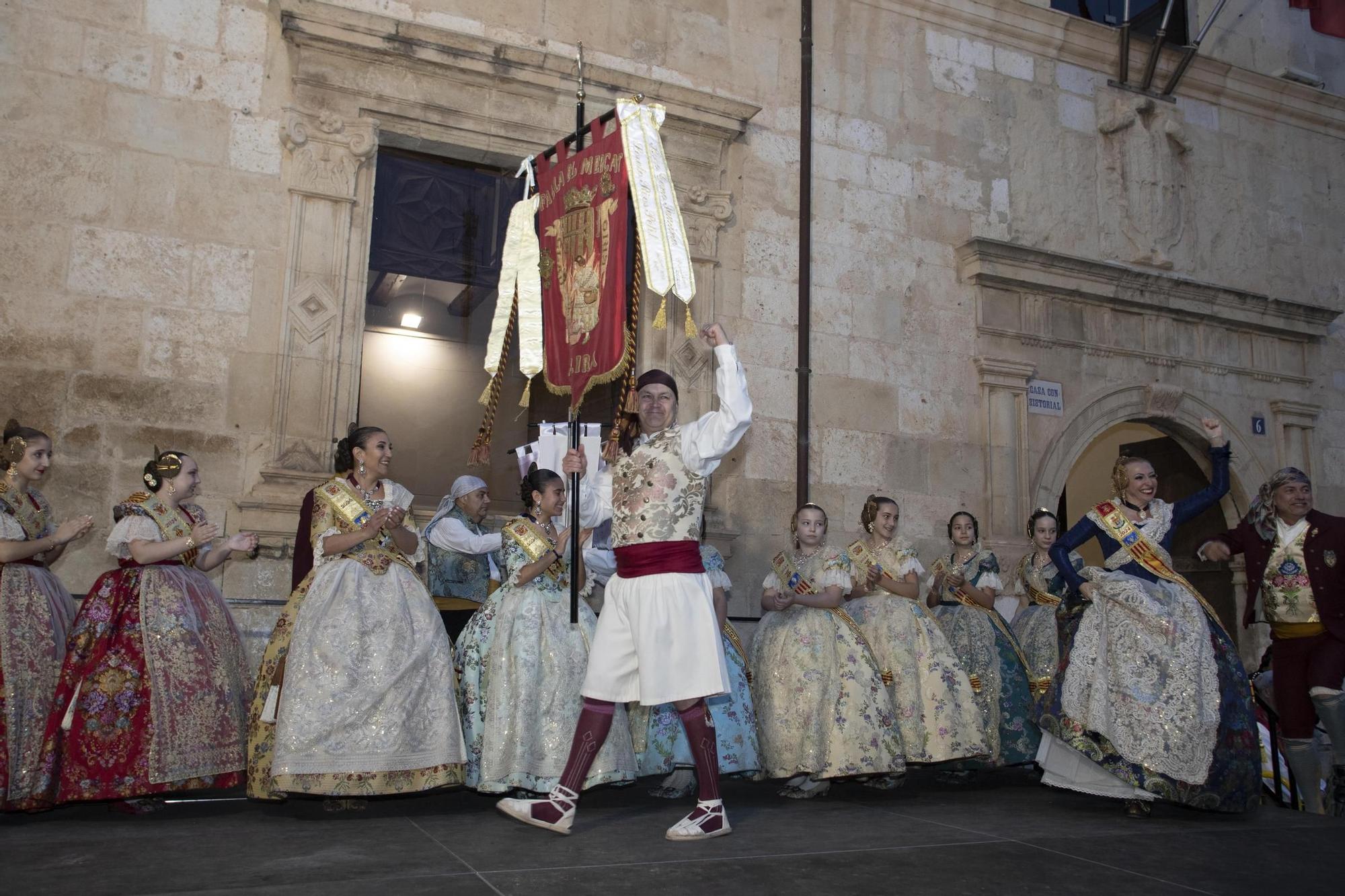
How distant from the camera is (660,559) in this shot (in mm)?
4547

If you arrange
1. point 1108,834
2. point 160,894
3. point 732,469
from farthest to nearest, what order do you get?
1. point 732,469
2. point 1108,834
3. point 160,894

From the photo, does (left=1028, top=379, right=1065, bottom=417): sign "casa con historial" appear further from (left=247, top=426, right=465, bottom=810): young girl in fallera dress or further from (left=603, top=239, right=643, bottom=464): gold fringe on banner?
(left=247, top=426, right=465, bottom=810): young girl in fallera dress

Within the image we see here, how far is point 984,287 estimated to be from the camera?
961 cm

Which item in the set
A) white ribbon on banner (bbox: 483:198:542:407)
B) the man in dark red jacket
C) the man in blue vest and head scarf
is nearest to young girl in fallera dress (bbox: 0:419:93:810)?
the man in blue vest and head scarf

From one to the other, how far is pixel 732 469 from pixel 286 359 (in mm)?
3264

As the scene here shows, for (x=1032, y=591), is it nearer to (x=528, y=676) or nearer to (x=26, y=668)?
(x=528, y=676)

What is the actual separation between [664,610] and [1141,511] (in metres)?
2.64

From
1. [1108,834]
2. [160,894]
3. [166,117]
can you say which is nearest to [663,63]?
[166,117]

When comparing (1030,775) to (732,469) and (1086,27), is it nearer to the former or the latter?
(732,469)

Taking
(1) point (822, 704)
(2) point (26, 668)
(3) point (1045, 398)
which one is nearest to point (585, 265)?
(1) point (822, 704)

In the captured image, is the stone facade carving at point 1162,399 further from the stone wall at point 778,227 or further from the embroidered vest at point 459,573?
the embroidered vest at point 459,573

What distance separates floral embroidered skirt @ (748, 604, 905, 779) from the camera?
570 cm

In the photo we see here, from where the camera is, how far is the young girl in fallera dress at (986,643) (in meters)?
6.75

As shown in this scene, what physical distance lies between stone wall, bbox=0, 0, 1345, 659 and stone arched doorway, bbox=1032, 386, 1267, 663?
1.6 inches
